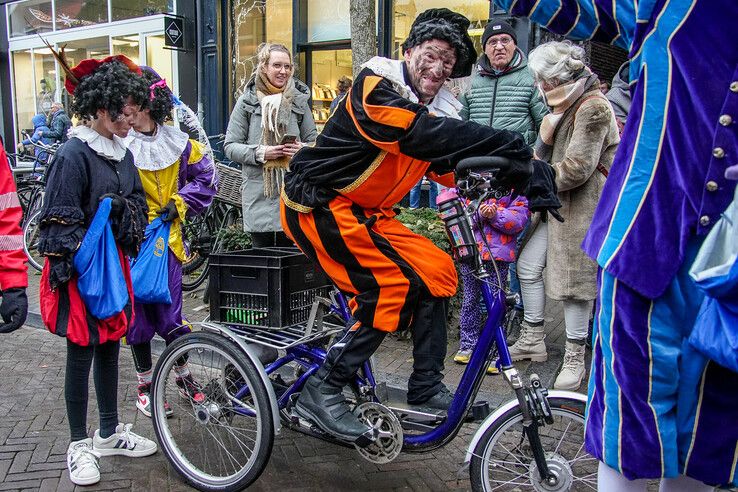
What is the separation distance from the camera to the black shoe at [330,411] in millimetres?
3045

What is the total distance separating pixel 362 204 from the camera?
308 centimetres

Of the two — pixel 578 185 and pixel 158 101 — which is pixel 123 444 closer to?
pixel 158 101

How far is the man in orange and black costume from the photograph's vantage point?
2.87 meters

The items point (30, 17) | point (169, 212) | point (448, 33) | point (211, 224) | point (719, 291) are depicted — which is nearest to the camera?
point (719, 291)

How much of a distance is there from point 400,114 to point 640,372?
1.38 metres

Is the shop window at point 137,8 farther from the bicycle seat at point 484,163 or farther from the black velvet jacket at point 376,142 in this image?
the bicycle seat at point 484,163

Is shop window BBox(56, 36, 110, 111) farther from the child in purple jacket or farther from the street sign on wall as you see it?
the child in purple jacket

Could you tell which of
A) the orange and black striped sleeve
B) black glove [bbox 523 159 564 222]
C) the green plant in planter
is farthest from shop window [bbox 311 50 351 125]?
black glove [bbox 523 159 564 222]

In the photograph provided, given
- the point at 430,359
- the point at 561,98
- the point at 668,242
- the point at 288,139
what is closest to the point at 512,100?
the point at 561,98

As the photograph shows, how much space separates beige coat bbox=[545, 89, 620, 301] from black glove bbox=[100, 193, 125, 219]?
2438mm

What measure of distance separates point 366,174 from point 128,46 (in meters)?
11.7

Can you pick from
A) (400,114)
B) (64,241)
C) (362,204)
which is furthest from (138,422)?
(400,114)

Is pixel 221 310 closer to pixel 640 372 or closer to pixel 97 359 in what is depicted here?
pixel 97 359

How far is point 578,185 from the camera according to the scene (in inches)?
169
